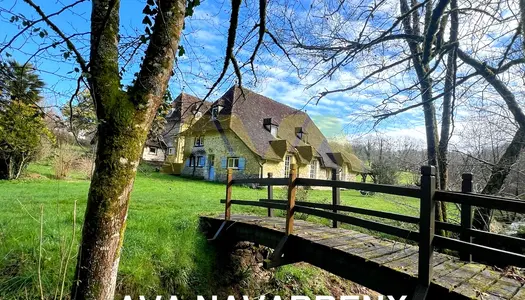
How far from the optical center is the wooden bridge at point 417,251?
9.06 feet

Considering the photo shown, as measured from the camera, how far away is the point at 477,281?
312cm

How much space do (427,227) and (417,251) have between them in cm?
138

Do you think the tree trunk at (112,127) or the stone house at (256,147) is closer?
the tree trunk at (112,127)

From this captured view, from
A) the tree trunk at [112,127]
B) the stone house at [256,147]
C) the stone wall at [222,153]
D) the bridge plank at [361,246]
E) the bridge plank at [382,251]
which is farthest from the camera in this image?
the stone house at [256,147]

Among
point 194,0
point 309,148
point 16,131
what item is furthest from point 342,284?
point 309,148

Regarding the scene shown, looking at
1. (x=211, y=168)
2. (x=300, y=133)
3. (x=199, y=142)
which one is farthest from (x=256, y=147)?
(x=300, y=133)

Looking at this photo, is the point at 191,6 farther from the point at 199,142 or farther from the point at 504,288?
the point at 199,142

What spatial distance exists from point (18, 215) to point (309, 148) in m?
20.1

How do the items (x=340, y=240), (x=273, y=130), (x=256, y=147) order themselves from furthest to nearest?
(x=273, y=130)
(x=256, y=147)
(x=340, y=240)

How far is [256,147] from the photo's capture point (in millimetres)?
21359

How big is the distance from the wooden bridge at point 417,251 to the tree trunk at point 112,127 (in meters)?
2.37

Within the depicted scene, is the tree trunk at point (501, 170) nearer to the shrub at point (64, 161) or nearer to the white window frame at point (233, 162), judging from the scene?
the shrub at point (64, 161)

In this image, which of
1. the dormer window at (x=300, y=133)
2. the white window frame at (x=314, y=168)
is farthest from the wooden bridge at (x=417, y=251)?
the dormer window at (x=300, y=133)

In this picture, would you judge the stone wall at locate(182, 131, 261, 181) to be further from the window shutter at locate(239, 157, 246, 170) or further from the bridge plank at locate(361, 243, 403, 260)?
the bridge plank at locate(361, 243, 403, 260)
